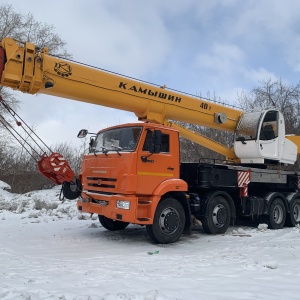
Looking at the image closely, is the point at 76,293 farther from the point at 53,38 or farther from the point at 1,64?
the point at 53,38

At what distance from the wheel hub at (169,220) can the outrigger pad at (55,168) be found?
2.59m

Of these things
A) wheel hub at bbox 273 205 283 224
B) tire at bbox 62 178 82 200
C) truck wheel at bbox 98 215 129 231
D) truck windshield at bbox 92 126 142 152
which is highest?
truck windshield at bbox 92 126 142 152

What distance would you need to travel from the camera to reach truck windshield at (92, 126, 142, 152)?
8.31 m

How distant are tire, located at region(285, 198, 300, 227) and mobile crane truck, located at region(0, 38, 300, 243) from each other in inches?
28.3

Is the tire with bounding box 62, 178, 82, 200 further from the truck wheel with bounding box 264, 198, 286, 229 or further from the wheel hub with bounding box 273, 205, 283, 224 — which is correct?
the wheel hub with bounding box 273, 205, 283, 224

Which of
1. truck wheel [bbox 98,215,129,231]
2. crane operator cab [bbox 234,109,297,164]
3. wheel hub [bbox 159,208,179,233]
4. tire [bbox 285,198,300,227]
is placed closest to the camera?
wheel hub [bbox 159,208,179,233]

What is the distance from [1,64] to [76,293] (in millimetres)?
4888

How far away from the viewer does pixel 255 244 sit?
27.8ft

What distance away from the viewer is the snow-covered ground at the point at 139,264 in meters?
4.59

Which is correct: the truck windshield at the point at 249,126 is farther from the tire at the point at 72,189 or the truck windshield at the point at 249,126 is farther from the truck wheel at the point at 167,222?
the tire at the point at 72,189

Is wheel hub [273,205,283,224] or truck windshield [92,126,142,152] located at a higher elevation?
truck windshield [92,126,142,152]

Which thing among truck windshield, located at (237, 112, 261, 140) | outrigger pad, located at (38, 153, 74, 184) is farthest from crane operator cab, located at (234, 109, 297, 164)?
outrigger pad, located at (38, 153, 74, 184)

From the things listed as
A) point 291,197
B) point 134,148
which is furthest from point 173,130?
point 291,197

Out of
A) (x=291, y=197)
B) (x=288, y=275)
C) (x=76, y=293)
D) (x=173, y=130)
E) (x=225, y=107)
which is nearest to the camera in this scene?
(x=76, y=293)
